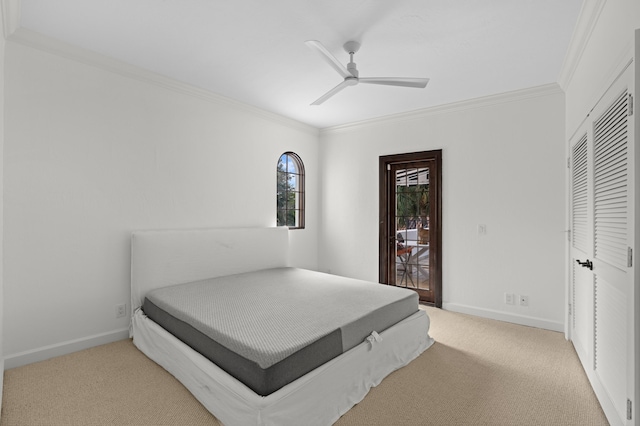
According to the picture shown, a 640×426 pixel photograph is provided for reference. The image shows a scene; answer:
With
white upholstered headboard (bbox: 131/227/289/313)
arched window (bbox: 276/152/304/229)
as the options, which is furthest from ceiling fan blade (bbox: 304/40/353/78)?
arched window (bbox: 276/152/304/229)

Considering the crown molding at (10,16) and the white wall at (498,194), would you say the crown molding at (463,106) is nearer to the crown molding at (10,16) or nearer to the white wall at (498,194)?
the white wall at (498,194)

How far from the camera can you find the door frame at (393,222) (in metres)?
4.07

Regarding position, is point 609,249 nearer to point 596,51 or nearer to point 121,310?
point 596,51

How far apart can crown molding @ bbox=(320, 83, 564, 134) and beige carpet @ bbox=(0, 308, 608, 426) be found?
2.50 m

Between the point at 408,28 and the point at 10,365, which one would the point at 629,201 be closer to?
the point at 408,28

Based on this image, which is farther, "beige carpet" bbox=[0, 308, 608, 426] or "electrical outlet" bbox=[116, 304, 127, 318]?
"electrical outlet" bbox=[116, 304, 127, 318]

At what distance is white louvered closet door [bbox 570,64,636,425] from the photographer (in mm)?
1507

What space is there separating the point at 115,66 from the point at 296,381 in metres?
2.99

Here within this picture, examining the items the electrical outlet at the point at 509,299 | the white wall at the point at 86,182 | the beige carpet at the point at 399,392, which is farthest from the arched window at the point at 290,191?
the electrical outlet at the point at 509,299

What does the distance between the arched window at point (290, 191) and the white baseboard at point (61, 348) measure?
236 centimetres

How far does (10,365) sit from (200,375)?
1.61 meters

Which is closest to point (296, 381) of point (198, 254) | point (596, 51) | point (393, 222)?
point (198, 254)

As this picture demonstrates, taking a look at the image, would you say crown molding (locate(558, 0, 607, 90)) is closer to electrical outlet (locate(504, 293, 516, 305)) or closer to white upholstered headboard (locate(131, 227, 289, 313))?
electrical outlet (locate(504, 293, 516, 305))

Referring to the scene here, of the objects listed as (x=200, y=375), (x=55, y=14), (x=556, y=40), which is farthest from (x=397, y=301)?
(x=55, y=14)
